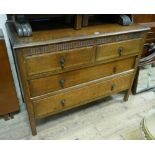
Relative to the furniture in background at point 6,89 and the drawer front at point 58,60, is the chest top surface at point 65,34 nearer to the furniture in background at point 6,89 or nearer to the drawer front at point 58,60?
the drawer front at point 58,60

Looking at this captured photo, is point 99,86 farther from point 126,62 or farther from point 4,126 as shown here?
point 4,126

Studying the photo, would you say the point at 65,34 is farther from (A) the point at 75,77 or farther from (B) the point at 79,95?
(B) the point at 79,95

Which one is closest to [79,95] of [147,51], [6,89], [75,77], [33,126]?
[75,77]

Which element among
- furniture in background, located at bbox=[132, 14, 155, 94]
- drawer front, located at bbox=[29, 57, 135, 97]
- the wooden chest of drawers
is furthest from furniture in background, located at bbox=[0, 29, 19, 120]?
furniture in background, located at bbox=[132, 14, 155, 94]

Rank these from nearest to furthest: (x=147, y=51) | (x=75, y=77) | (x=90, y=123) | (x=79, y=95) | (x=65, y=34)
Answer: (x=65, y=34), (x=75, y=77), (x=79, y=95), (x=90, y=123), (x=147, y=51)

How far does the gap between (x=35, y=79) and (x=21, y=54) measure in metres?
0.22

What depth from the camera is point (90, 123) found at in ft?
5.30

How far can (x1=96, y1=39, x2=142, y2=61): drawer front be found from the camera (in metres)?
1.28

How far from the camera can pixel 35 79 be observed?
115cm

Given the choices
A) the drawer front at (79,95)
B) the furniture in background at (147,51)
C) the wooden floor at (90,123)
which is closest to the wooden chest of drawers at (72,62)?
the drawer front at (79,95)

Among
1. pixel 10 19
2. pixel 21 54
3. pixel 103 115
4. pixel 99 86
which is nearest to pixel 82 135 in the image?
pixel 103 115

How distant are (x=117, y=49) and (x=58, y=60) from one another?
52 centimetres

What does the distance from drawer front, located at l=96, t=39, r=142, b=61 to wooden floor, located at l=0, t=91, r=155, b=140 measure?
66cm
